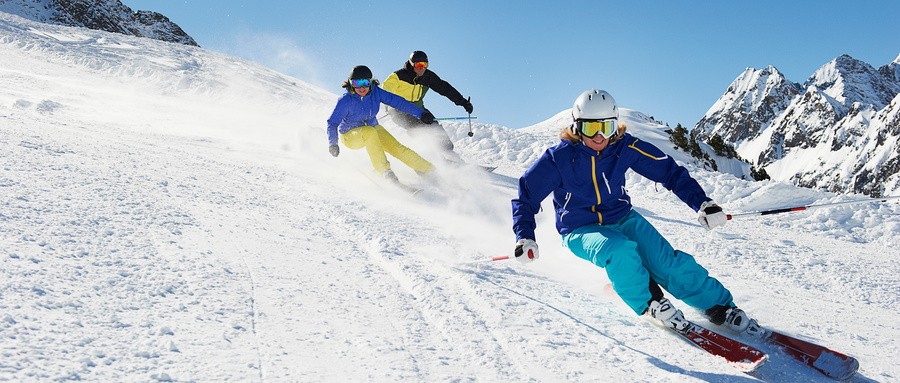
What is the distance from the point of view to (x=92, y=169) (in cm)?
576

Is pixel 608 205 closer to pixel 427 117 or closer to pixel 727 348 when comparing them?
pixel 727 348

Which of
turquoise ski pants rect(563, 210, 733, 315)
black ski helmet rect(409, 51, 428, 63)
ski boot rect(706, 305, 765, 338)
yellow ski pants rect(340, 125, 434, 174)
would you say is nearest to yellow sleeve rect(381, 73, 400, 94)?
black ski helmet rect(409, 51, 428, 63)

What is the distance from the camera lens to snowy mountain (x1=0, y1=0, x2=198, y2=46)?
203 ft

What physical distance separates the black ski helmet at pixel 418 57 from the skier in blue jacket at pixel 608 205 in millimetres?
6013

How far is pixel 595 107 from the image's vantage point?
400 cm

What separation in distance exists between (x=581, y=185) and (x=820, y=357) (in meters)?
1.60

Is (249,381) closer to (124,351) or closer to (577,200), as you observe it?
(124,351)

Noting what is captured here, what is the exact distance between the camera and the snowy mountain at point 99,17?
Answer: 61875mm

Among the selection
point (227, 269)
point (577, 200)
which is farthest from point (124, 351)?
point (577, 200)

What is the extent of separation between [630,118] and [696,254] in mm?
27590

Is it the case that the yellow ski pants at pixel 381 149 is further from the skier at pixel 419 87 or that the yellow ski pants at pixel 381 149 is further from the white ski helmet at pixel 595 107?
the white ski helmet at pixel 595 107

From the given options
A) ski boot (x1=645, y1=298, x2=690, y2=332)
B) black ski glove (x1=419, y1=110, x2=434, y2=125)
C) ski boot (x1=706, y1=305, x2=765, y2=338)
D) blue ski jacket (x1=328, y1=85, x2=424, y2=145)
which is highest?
black ski glove (x1=419, y1=110, x2=434, y2=125)

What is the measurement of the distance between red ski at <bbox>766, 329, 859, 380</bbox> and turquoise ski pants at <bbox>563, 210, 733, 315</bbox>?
1.33 feet

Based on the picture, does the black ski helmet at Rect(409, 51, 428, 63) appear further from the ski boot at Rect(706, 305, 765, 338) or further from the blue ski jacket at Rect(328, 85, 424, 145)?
the ski boot at Rect(706, 305, 765, 338)
